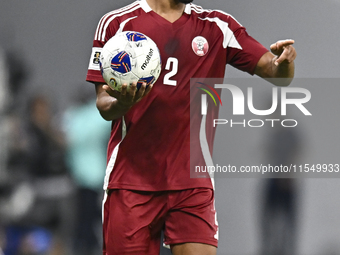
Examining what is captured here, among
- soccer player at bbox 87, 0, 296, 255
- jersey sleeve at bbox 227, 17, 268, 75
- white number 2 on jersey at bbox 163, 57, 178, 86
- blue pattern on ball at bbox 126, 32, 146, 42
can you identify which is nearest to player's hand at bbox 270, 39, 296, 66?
soccer player at bbox 87, 0, 296, 255

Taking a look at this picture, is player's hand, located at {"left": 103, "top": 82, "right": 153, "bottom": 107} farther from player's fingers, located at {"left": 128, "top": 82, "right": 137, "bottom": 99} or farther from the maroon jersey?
the maroon jersey

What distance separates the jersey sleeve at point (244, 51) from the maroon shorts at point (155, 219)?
0.61m

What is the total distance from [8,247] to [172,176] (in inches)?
97.1

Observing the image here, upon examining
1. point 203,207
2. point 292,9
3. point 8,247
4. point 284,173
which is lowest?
point 8,247

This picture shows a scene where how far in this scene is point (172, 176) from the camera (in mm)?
2008

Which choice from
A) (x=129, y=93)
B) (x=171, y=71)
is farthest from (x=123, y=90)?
(x=171, y=71)

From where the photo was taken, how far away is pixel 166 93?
6.64 ft

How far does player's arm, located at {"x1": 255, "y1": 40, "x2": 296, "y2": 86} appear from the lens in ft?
6.45

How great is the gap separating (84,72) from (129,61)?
7.86 feet

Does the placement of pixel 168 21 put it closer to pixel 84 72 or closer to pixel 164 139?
pixel 164 139

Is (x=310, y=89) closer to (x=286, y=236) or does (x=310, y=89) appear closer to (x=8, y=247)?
(x=286, y=236)

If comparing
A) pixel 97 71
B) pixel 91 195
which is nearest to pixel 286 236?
pixel 91 195

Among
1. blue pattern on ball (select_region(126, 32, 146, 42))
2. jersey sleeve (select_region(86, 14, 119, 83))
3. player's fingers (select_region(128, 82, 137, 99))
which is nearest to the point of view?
player's fingers (select_region(128, 82, 137, 99))

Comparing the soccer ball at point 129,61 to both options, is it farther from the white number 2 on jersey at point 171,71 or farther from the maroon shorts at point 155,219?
the maroon shorts at point 155,219
